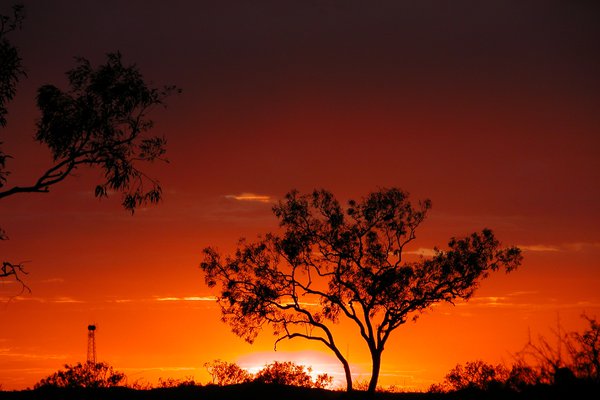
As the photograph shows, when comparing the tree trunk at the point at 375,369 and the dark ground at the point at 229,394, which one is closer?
the dark ground at the point at 229,394

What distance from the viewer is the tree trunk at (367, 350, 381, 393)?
44406 mm

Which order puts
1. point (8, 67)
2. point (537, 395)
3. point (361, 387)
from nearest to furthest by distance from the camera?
point (537, 395) < point (8, 67) < point (361, 387)

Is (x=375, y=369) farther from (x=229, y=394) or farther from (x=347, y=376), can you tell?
(x=229, y=394)

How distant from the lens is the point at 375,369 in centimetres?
4653

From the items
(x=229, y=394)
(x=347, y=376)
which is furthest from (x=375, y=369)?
(x=229, y=394)

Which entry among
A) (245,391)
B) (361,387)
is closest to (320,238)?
(361,387)

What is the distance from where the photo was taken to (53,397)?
32094 millimetres

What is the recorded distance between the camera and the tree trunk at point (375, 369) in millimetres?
44406

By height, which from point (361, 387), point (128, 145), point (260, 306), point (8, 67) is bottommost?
point (361, 387)

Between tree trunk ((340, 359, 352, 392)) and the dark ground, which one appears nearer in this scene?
the dark ground

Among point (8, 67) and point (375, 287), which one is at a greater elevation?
point (8, 67)

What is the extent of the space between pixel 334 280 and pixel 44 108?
71.7 ft

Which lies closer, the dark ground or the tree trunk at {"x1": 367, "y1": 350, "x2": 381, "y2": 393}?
the dark ground

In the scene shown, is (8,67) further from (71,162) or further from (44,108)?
(71,162)
